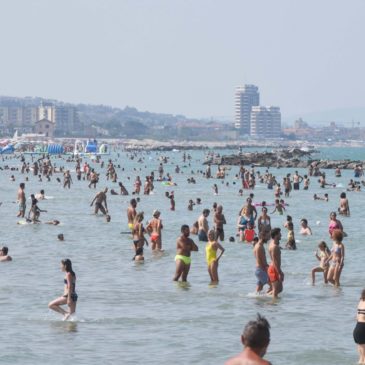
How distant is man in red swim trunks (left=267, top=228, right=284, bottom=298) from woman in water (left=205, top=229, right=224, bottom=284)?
1560mm

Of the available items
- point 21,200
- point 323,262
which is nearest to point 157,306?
point 323,262

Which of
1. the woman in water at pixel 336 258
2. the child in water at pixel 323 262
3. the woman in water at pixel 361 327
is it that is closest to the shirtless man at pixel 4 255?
the child in water at pixel 323 262

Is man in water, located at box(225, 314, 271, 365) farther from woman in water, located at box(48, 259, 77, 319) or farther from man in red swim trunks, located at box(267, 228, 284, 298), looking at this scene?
man in red swim trunks, located at box(267, 228, 284, 298)

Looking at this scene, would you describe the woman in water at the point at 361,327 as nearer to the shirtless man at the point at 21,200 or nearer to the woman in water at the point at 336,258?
the woman in water at the point at 336,258

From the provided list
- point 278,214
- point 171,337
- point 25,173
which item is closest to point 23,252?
point 171,337

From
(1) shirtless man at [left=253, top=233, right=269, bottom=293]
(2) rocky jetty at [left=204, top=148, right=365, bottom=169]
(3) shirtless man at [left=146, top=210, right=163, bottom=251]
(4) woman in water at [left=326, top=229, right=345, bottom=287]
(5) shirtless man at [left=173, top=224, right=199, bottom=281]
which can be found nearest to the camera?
(1) shirtless man at [left=253, top=233, right=269, bottom=293]

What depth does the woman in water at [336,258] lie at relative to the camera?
73.6 feet

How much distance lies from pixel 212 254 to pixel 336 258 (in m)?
2.65

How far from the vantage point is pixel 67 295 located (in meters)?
19.8

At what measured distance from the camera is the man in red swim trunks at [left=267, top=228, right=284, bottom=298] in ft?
71.1

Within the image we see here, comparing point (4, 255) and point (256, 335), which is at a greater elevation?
point (256, 335)

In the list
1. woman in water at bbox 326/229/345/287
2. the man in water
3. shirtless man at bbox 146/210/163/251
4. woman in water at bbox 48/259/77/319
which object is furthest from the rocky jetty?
the man in water

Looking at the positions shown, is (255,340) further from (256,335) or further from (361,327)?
(361,327)

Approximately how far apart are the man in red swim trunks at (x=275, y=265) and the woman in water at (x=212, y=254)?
156cm
